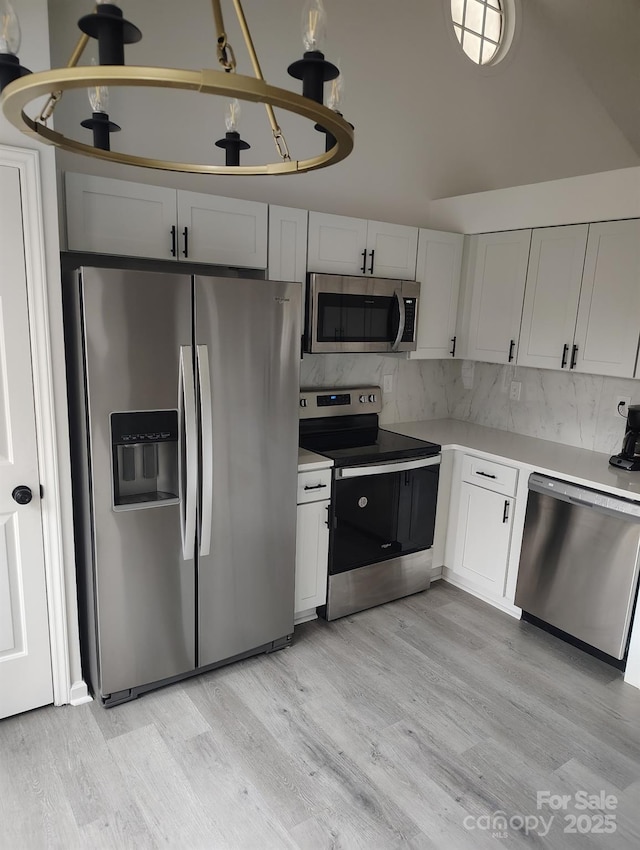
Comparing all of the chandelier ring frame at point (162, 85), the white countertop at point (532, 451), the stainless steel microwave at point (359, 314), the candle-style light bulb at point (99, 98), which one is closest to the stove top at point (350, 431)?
the white countertop at point (532, 451)

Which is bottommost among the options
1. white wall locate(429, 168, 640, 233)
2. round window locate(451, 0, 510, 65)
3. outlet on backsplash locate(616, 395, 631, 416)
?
outlet on backsplash locate(616, 395, 631, 416)

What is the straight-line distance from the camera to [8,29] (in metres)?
1.00

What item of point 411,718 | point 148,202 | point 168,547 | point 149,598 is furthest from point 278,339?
point 411,718

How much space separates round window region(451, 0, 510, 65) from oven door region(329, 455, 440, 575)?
7.63 feet

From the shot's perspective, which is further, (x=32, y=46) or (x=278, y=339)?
(x=278, y=339)

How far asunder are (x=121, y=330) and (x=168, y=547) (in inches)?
36.1

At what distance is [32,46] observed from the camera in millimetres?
1915

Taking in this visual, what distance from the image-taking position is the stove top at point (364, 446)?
2998 mm

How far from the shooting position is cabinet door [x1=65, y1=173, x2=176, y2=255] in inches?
92.4

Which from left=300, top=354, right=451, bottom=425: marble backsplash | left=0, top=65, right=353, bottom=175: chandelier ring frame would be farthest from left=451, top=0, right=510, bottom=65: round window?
left=0, top=65, right=353, bottom=175: chandelier ring frame

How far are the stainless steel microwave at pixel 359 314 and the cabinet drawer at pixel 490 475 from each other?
2.63 ft

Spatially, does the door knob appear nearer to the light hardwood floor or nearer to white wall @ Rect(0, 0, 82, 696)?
white wall @ Rect(0, 0, 82, 696)

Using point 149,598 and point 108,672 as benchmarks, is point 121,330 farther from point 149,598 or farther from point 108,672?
point 108,672

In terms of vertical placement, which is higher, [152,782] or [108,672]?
[108,672]
